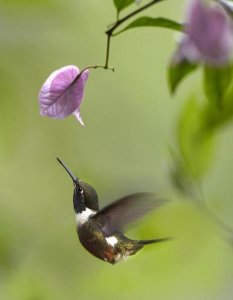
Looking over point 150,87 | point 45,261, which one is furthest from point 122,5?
point 150,87

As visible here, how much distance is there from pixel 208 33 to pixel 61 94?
333 mm

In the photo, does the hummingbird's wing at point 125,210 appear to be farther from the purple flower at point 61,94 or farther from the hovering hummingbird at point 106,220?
the purple flower at point 61,94

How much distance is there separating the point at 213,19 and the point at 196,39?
0.03 meters

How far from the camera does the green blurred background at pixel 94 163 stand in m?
2.22

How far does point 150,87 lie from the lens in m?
3.86

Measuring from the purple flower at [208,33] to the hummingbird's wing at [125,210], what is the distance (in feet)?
1.29

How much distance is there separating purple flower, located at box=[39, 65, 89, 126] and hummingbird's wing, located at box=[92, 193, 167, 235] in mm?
197

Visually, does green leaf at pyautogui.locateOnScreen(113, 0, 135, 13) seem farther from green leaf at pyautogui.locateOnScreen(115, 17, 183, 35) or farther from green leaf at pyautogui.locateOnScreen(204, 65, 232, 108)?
green leaf at pyautogui.locateOnScreen(204, 65, 232, 108)

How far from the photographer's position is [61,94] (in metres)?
1.16

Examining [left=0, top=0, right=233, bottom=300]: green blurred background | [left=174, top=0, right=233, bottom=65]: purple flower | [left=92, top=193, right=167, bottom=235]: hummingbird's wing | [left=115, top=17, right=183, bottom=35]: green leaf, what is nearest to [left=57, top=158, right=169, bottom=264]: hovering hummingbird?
[left=92, top=193, right=167, bottom=235]: hummingbird's wing

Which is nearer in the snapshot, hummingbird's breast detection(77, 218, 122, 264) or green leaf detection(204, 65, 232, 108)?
green leaf detection(204, 65, 232, 108)

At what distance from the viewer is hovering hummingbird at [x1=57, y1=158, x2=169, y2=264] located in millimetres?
1320

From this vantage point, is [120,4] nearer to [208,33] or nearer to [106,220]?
[208,33]

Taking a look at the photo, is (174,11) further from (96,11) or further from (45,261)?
(45,261)
